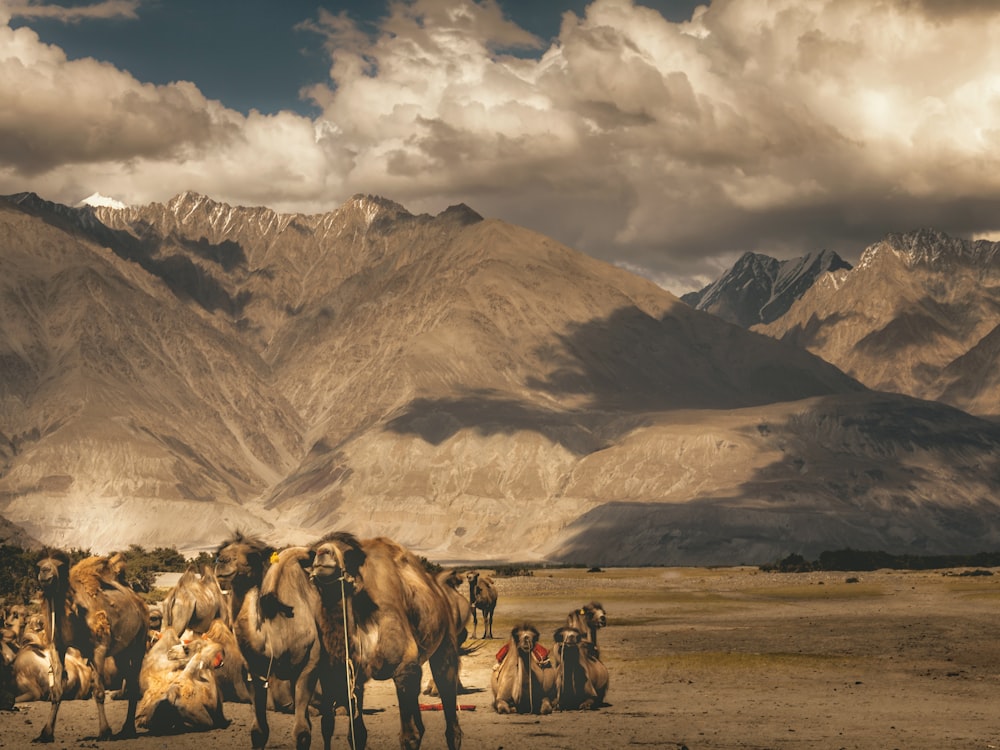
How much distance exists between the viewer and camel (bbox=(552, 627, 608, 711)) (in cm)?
3120

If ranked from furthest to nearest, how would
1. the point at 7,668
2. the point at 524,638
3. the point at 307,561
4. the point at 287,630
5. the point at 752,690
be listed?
the point at 752,690 → the point at 524,638 → the point at 7,668 → the point at 307,561 → the point at 287,630

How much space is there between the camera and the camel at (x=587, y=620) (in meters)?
32.4

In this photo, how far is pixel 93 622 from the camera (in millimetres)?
23297

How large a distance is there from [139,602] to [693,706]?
14230 millimetres

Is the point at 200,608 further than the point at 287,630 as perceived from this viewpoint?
Yes

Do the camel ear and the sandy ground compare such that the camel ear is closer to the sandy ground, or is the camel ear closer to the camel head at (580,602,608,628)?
the sandy ground

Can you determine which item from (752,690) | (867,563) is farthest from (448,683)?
(867,563)

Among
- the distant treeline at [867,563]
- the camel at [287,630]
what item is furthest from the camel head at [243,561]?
the distant treeline at [867,563]

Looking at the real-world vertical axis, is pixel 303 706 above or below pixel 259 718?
above

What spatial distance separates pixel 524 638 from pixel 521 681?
1148 mm

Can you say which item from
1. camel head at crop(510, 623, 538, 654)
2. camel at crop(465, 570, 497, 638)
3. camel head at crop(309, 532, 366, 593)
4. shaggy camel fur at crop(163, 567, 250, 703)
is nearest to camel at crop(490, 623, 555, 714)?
camel head at crop(510, 623, 538, 654)

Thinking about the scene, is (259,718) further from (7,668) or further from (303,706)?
(7,668)

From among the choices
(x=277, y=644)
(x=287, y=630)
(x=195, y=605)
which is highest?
(x=195, y=605)

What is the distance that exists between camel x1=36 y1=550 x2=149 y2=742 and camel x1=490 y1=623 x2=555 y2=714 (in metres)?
8.78
